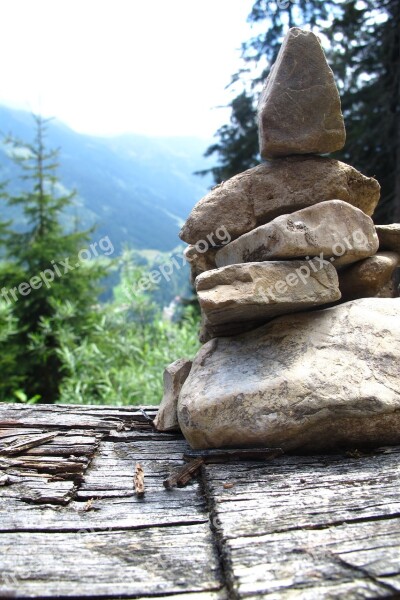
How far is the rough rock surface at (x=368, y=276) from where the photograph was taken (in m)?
3.22

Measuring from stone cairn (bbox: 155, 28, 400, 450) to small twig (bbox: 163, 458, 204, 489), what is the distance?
17 centimetres

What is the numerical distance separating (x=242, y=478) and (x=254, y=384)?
528 millimetres

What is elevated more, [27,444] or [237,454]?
[237,454]

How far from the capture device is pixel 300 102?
3.14 meters

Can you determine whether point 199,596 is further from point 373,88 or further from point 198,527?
point 373,88

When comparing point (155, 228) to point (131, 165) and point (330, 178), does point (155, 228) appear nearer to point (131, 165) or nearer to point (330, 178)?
point (131, 165)

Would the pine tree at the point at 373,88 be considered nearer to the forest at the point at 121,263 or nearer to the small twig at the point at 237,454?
the forest at the point at 121,263

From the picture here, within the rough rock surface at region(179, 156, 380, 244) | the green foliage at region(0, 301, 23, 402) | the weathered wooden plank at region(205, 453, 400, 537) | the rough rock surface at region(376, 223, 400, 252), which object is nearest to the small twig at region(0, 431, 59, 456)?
the weathered wooden plank at region(205, 453, 400, 537)

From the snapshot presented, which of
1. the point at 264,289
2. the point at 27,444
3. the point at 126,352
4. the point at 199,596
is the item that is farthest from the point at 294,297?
the point at 126,352

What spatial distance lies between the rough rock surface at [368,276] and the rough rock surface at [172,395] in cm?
129

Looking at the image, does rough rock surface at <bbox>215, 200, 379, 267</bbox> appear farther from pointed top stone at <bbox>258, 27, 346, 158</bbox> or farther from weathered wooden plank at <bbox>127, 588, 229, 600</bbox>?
weathered wooden plank at <bbox>127, 588, 229, 600</bbox>

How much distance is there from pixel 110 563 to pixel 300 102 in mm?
2899

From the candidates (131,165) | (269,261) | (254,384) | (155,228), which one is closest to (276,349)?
(254,384)

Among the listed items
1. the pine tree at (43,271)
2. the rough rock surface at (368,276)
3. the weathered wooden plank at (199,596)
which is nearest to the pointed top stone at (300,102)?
the rough rock surface at (368,276)
